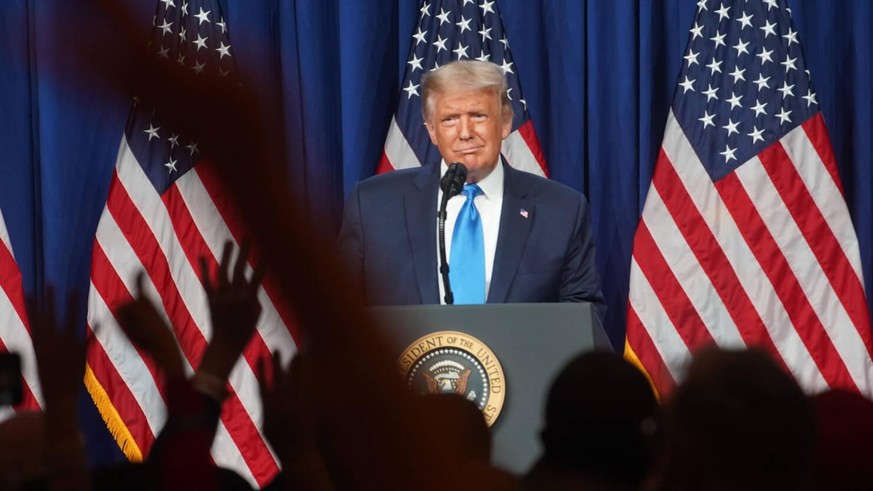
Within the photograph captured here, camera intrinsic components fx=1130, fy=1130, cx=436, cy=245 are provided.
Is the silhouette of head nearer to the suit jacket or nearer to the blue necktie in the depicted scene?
the suit jacket

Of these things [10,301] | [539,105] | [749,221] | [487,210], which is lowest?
[10,301]

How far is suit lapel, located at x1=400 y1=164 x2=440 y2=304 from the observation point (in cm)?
325

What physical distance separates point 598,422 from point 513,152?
450 centimetres

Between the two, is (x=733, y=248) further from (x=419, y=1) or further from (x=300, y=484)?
Result: (x=300, y=484)

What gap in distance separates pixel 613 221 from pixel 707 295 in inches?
22.7

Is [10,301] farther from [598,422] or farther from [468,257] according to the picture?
[598,422]

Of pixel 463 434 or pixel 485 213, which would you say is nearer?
pixel 463 434

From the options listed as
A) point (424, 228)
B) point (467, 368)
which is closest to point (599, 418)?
point (467, 368)

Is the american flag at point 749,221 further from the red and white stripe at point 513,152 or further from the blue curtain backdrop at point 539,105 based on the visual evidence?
the red and white stripe at point 513,152

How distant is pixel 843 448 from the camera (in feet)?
2.40

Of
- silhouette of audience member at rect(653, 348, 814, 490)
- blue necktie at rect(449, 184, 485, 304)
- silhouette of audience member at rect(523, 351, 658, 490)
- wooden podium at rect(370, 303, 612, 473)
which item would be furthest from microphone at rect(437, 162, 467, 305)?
silhouette of audience member at rect(653, 348, 814, 490)

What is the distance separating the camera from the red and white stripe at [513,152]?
5277 millimetres

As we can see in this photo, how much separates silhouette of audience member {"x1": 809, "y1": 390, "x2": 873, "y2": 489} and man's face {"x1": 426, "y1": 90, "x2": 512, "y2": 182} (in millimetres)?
3175

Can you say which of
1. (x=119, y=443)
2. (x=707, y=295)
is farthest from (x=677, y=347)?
(x=119, y=443)
